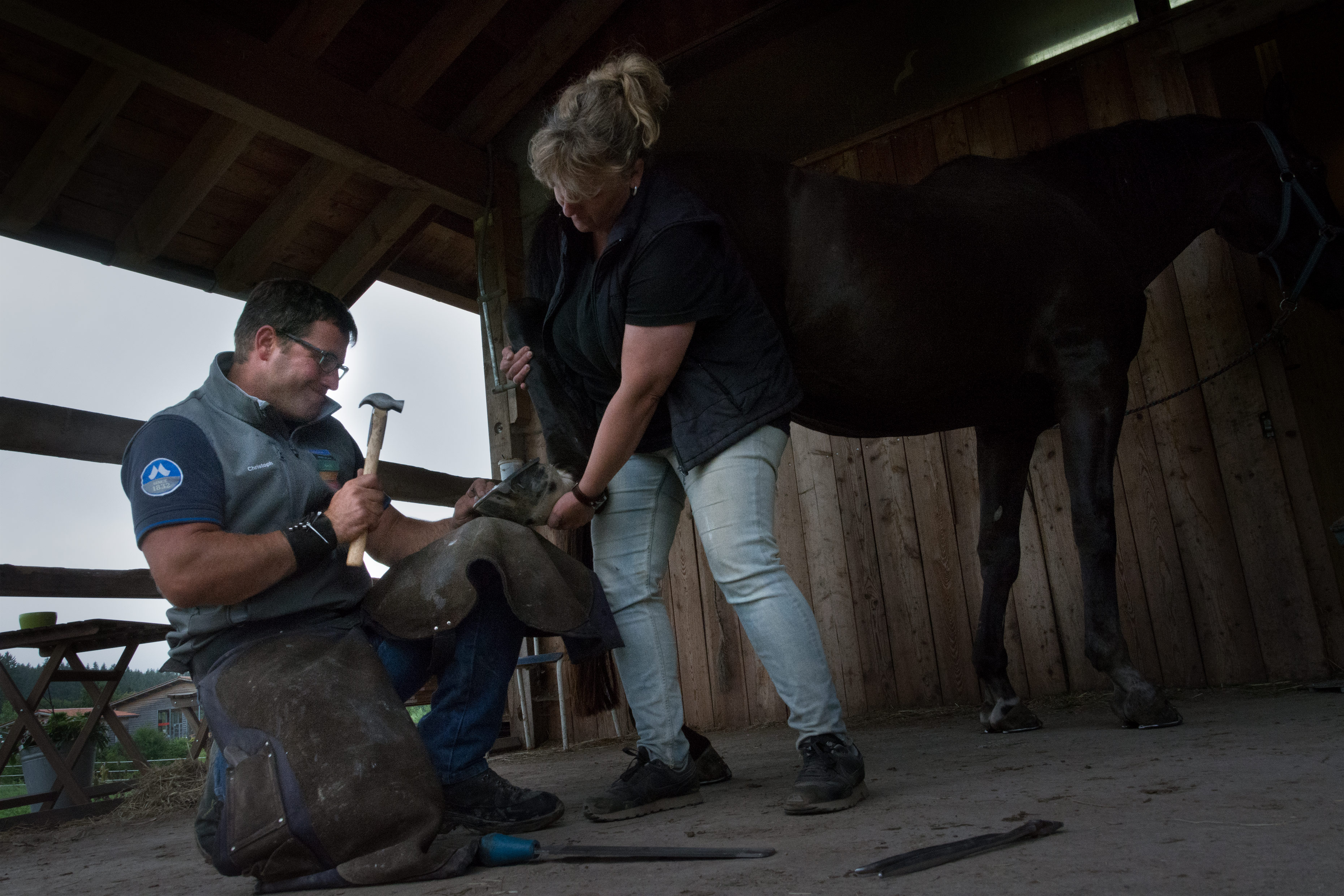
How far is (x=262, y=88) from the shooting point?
362cm

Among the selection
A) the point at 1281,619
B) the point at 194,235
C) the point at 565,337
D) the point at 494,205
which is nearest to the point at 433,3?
the point at 494,205

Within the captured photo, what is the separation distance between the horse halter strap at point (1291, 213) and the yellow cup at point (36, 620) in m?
5.13

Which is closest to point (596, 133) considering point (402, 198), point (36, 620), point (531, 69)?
point (531, 69)

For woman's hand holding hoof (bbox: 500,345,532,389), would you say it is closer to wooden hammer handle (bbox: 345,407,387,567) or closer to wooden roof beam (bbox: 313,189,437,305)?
wooden hammer handle (bbox: 345,407,387,567)

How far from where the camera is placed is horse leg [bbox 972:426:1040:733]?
295cm

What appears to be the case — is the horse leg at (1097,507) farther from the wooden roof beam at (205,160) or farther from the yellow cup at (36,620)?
the yellow cup at (36,620)

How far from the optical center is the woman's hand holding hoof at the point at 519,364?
220 centimetres

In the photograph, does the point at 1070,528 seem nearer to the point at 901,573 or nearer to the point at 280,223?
the point at 901,573

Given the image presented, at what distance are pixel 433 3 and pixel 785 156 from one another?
185 cm

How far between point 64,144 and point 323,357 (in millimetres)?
2820

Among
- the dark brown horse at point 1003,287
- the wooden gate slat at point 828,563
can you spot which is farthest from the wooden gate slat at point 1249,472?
the wooden gate slat at point 828,563

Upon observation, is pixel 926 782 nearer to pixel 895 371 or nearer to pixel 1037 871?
pixel 1037 871

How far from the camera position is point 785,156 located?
15.9 feet

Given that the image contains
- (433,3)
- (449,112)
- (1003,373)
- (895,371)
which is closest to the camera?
(895,371)
